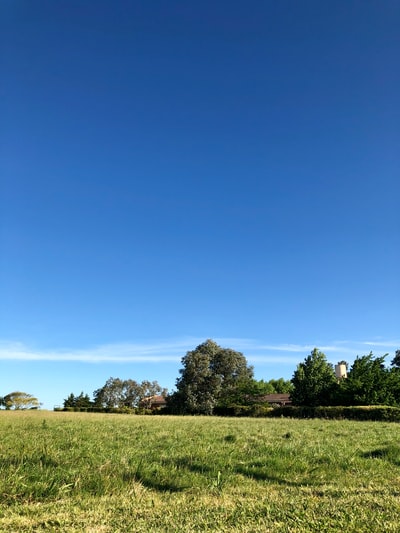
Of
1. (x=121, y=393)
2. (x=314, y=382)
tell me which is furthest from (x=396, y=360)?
(x=121, y=393)

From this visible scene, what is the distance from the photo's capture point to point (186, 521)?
17.4ft

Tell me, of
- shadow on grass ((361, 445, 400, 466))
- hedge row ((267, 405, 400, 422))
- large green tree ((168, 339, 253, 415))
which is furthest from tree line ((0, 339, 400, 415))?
shadow on grass ((361, 445, 400, 466))

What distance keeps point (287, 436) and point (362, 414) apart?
3034 cm

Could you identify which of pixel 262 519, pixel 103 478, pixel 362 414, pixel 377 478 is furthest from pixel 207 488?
pixel 362 414

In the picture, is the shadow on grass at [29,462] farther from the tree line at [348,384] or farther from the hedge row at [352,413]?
the tree line at [348,384]

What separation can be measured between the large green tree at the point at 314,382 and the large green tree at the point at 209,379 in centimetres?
1301

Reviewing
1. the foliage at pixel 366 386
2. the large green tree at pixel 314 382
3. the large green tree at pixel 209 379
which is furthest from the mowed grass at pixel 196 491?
the large green tree at pixel 209 379

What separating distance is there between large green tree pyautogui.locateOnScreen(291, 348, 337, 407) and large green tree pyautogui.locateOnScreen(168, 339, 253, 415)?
13.0 meters

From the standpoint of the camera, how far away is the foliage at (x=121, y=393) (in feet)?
344

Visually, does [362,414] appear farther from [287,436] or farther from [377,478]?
[377,478]

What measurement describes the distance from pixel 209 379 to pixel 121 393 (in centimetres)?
4046

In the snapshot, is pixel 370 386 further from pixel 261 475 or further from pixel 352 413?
pixel 261 475

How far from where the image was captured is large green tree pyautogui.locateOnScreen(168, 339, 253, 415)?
72.6 m

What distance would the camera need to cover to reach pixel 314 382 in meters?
67.4
